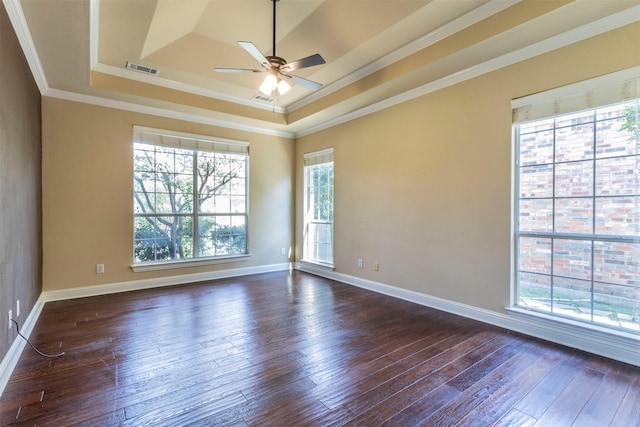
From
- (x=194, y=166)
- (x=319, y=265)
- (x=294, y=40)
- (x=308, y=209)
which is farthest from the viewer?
(x=308, y=209)

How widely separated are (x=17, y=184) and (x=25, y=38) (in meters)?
1.27

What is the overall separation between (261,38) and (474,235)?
10.7ft

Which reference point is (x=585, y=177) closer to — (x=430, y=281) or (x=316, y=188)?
(x=430, y=281)

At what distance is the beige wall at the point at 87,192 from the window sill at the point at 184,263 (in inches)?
3.5

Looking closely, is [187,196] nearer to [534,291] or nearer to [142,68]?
[142,68]

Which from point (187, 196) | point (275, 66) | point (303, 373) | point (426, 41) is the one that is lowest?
point (303, 373)

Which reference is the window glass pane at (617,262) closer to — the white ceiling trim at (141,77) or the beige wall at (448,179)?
the beige wall at (448,179)

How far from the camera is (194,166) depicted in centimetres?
513

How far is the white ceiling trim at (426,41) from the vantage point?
104 inches

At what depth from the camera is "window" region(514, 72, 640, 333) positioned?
8.12 ft

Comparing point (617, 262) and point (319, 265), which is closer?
point (617, 262)

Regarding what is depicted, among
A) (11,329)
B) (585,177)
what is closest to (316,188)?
(585,177)

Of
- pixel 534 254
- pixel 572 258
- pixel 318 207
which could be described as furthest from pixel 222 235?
pixel 572 258

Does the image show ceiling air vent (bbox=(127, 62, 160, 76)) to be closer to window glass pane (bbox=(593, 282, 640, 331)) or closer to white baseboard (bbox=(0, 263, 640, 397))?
white baseboard (bbox=(0, 263, 640, 397))
